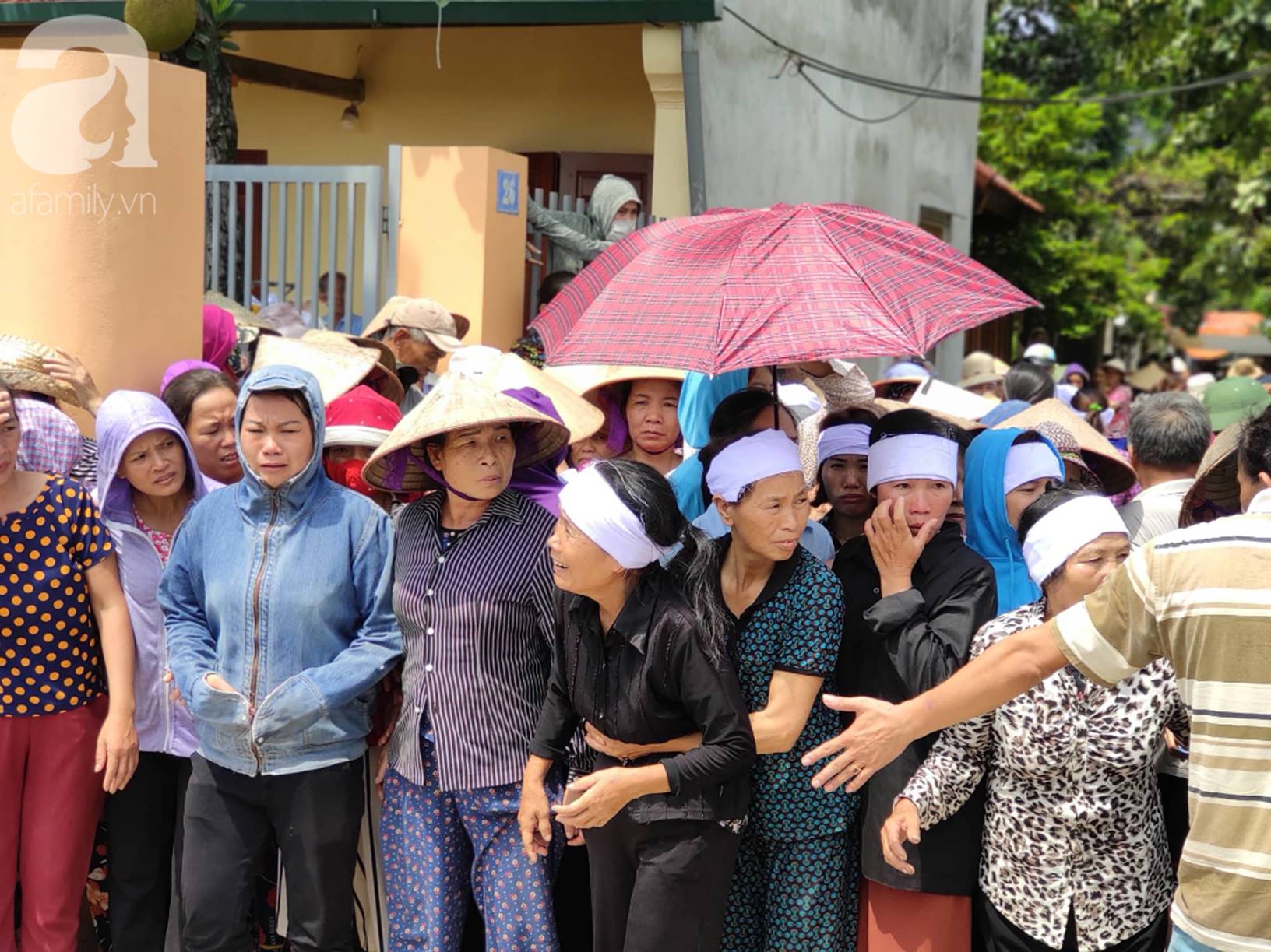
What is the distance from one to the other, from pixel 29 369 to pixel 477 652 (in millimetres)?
2159

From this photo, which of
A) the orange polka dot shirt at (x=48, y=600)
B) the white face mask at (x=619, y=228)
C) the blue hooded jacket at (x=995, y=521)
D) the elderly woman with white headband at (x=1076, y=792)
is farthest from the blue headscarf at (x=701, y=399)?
the white face mask at (x=619, y=228)

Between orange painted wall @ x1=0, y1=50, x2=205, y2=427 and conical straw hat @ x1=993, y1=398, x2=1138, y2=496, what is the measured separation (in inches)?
132

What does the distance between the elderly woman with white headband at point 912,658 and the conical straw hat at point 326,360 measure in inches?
89.5

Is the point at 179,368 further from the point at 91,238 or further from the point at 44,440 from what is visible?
the point at 44,440

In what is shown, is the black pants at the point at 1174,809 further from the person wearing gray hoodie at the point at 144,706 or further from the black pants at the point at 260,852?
the person wearing gray hoodie at the point at 144,706

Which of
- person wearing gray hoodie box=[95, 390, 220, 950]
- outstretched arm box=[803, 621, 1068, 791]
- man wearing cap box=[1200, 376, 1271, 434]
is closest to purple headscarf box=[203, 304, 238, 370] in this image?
person wearing gray hoodie box=[95, 390, 220, 950]

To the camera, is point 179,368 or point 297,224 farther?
point 297,224

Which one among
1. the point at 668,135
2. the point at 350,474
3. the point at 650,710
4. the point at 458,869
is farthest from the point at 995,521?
the point at 668,135

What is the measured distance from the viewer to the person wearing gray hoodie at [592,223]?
336 inches

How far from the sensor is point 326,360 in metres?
5.37

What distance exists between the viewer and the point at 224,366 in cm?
605

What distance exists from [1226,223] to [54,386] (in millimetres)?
20656

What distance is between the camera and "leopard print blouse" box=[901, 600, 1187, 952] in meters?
3.13

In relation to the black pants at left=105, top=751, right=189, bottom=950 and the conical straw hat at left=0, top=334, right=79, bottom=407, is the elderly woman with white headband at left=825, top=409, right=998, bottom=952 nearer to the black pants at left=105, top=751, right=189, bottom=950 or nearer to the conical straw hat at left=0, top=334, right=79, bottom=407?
the black pants at left=105, top=751, right=189, bottom=950
